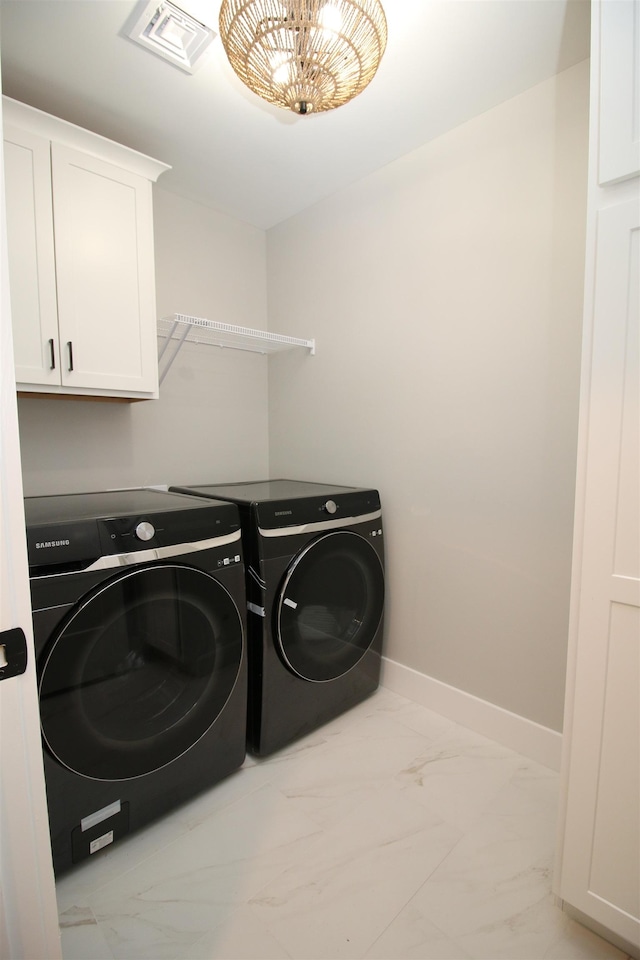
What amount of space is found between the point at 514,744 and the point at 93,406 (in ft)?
7.31

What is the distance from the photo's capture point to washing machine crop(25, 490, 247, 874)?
117cm

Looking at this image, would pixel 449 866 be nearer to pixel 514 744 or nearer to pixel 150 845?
pixel 514 744

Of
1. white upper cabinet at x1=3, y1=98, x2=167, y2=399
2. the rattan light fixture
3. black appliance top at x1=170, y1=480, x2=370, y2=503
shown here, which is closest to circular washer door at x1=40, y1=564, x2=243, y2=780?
black appliance top at x1=170, y1=480, x2=370, y2=503

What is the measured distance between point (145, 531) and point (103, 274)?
3.40 feet

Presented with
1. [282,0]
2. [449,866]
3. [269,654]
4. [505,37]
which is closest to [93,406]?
[269,654]

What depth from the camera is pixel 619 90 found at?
37.9 inches

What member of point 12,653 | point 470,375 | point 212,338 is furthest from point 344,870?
point 212,338

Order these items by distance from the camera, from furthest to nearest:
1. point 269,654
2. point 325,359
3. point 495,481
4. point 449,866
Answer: point 325,359
point 495,481
point 269,654
point 449,866

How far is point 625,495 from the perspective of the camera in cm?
98

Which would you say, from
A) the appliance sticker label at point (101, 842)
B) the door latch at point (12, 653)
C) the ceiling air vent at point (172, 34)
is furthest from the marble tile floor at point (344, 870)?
the ceiling air vent at point (172, 34)

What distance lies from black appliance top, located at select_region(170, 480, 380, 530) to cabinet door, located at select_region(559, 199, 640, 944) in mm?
947

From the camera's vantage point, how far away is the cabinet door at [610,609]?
3.19ft

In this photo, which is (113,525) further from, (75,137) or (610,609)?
(75,137)

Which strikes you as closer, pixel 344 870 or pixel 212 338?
pixel 344 870
